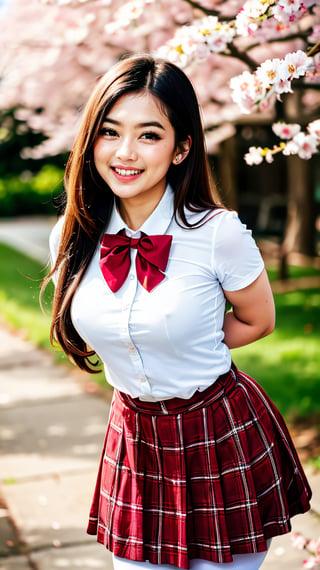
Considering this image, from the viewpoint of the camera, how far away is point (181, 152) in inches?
82.5

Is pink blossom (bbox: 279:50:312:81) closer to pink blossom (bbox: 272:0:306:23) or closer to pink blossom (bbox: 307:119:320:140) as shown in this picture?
pink blossom (bbox: 272:0:306:23)

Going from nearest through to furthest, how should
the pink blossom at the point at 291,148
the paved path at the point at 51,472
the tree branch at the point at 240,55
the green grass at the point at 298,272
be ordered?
the pink blossom at the point at 291,148, the paved path at the point at 51,472, the tree branch at the point at 240,55, the green grass at the point at 298,272

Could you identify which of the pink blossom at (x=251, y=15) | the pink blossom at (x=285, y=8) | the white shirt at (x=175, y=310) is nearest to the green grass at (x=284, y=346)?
the white shirt at (x=175, y=310)

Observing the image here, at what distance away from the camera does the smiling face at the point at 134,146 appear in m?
1.98

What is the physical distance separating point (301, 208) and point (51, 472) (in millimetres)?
8266

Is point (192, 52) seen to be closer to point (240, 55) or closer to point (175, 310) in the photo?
point (240, 55)

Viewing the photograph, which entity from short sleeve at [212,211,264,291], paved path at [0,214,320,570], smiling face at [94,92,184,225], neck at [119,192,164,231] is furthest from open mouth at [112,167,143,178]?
paved path at [0,214,320,570]

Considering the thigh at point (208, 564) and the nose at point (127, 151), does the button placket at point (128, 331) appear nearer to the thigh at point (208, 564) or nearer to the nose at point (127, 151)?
the nose at point (127, 151)

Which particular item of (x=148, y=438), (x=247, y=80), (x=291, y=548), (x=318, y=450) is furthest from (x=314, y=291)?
(x=148, y=438)

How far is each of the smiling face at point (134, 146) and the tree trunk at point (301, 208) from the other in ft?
31.0

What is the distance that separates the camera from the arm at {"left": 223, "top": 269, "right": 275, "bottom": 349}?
209 centimetres

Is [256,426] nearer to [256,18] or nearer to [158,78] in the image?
[158,78]

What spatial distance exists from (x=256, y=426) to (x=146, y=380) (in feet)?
1.26

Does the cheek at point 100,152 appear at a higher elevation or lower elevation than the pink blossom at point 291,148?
higher
